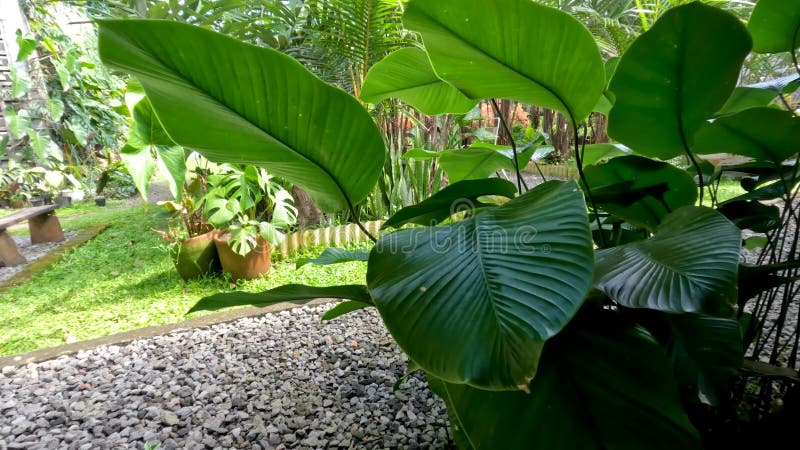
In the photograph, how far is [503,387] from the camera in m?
0.24

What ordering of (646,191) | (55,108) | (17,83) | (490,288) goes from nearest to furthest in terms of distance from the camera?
1. (490,288)
2. (646,191)
3. (17,83)
4. (55,108)

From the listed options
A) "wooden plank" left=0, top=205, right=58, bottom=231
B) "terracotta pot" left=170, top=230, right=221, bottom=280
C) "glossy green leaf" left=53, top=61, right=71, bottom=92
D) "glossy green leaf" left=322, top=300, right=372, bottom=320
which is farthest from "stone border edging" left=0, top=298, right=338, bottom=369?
"glossy green leaf" left=53, top=61, right=71, bottom=92

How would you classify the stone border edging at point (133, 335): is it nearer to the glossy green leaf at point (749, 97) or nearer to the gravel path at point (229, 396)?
the gravel path at point (229, 396)

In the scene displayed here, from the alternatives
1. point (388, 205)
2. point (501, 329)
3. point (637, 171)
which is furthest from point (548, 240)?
point (388, 205)

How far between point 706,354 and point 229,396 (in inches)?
42.0

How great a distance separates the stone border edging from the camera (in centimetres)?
122

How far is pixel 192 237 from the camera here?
191cm

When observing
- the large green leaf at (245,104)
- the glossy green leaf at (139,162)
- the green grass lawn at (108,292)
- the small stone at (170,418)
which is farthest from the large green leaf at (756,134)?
the glossy green leaf at (139,162)

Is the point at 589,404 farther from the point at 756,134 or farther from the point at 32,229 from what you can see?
the point at 32,229

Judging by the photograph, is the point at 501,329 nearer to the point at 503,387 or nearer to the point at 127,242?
the point at 503,387

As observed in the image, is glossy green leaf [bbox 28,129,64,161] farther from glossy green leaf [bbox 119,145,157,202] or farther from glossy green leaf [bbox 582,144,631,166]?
glossy green leaf [bbox 582,144,631,166]

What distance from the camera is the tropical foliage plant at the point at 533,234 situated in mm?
290

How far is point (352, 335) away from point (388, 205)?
1.42 m

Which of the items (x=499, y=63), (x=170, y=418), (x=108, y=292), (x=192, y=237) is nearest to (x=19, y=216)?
(x=108, y=292)
